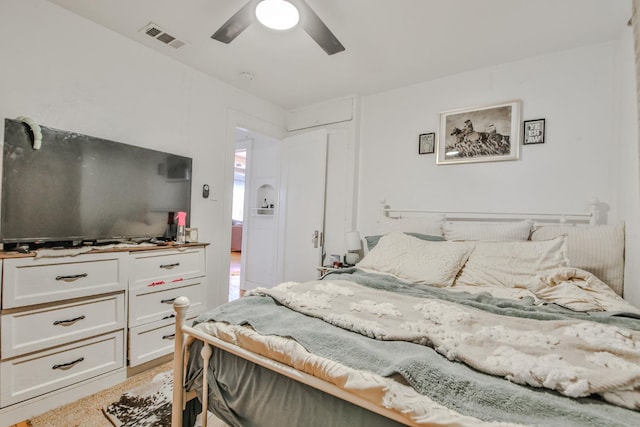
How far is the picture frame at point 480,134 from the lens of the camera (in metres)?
2.56

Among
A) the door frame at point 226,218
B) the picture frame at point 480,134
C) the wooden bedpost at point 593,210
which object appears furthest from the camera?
the door frame at point 226,218

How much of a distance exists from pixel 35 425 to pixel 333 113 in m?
3.47

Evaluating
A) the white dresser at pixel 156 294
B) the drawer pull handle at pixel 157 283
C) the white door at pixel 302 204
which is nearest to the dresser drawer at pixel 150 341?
the white dresser at pixel 156 294

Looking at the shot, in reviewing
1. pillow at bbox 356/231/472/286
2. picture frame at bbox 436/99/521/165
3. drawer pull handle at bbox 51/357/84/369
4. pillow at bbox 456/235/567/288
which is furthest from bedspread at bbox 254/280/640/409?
picture frame at bbox 436/99/521/165

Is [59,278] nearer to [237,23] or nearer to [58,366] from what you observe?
[58,366]

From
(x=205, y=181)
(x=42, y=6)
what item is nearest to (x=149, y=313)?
(x=205, y=181)

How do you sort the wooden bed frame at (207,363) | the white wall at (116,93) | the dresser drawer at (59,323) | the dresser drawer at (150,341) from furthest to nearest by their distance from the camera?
the dresser drawer at (150,341) → the white wall at (116,93) → the dresser drawer at (59,323) → the wooden bed frame at (207,363)

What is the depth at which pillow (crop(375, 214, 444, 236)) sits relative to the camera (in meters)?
2.58

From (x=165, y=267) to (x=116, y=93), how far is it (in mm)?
1435

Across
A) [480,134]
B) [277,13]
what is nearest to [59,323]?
[277,13]

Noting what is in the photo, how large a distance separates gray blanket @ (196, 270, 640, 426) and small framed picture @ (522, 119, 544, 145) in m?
1.65

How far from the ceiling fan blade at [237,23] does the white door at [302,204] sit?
1.67 meters

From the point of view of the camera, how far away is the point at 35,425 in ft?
5.27

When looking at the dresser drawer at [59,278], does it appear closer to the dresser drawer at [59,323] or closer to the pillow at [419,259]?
the dresser drawer at [59,323]
